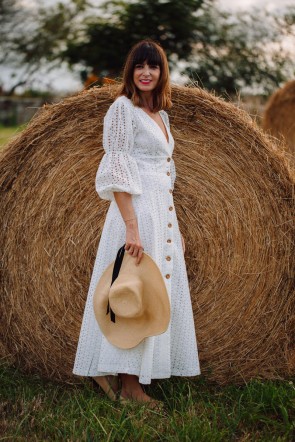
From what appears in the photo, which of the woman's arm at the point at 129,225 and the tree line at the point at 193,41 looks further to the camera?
the tree line at the point at 193,41

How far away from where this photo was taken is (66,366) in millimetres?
3717

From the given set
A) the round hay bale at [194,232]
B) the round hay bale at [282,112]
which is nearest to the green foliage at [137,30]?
the round hay bale at [282,112]

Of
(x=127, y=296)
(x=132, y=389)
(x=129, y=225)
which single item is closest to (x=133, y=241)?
(x=129, y=225)

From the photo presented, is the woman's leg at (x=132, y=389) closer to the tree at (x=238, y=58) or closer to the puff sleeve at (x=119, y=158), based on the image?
the puff sleeve at (x=119, y=158)

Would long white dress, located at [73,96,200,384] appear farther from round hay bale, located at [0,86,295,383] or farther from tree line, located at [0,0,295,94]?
tree line, located at [0,0,295,94]

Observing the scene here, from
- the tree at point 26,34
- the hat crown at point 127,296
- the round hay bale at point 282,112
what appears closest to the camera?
the hat crown at point 127,296

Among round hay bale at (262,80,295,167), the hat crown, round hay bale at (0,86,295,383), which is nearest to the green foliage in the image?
round hay bale at (262,80,295,167)

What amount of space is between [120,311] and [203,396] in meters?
0.65

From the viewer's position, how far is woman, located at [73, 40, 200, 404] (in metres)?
3.12

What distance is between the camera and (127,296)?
3068 mm

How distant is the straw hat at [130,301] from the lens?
121 inches

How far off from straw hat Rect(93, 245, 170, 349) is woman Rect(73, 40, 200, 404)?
6 centimetres

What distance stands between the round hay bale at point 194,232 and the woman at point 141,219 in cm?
36

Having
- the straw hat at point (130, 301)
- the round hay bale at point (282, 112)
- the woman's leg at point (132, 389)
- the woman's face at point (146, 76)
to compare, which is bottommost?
the round hay bale at point (282, 112)
